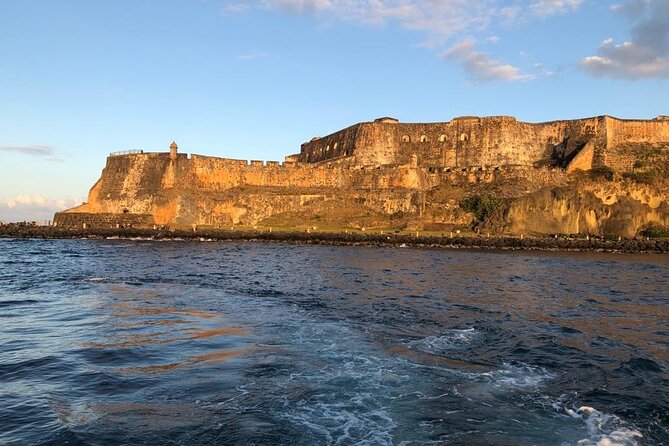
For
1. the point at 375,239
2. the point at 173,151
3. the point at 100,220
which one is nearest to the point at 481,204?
the point at 375,239

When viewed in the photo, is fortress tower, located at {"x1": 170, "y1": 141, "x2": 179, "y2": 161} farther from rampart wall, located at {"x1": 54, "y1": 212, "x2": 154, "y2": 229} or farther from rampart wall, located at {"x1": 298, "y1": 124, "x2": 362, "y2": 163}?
rampart wall, located at {"x1": 298, "y1": 124, "x2": 362, "y2": 163}

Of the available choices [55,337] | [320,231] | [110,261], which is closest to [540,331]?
[55,337]

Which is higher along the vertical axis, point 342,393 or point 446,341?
point 446,341

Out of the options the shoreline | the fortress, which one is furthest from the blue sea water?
the fortress

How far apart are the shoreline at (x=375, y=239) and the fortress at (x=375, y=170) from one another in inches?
136

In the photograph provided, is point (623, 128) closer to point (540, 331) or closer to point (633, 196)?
point (633, 196)

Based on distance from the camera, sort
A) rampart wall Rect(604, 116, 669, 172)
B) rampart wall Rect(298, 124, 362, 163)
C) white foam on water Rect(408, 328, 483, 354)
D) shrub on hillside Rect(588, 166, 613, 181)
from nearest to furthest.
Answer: white foam on water Rect(408, 328, 483, 354), shrub on hillside Rect(588, 166, 613, 181), rampart wall Rect(604, 116, 669, 172), rampart wall Rect(298, 124, 362, 163)

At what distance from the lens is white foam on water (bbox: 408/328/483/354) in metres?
9.37

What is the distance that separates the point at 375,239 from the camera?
4300 centimetres

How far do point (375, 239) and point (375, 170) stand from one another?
12700mm

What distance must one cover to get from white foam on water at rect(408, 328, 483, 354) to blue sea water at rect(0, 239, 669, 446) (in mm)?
53

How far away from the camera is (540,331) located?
1110cm

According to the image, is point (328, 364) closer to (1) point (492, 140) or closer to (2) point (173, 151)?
(2) point (173, 151)

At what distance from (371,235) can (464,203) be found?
1157 cm
